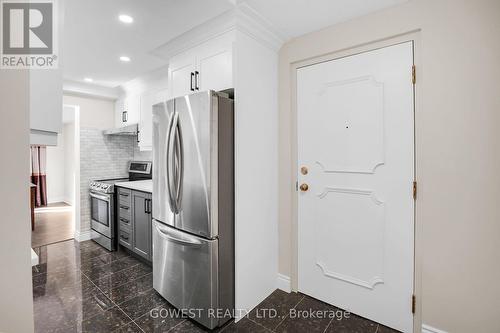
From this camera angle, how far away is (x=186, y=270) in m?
1.90

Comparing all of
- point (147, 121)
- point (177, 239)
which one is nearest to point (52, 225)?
point (147, 121)

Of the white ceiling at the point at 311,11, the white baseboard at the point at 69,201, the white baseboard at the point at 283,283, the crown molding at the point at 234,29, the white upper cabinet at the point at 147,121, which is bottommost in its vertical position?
the white baseboard at the point at 283,283

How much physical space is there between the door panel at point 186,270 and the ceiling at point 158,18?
175 centimetres

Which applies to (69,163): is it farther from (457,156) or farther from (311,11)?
(457,156)

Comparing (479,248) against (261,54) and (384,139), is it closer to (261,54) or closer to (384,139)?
(384,139)

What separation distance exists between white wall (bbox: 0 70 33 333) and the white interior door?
1945 mm

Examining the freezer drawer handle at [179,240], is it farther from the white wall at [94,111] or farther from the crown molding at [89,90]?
the crown molding at [89,90]

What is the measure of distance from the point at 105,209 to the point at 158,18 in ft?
8.91

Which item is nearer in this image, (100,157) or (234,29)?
(234,29)

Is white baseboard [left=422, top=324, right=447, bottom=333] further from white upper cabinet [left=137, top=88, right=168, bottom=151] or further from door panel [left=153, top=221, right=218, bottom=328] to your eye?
white upper cabinet [left=137, top=88, right=168, bottom=151]

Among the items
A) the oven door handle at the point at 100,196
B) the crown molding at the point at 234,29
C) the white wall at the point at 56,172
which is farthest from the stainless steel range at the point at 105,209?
the white wall at the point at 56,172

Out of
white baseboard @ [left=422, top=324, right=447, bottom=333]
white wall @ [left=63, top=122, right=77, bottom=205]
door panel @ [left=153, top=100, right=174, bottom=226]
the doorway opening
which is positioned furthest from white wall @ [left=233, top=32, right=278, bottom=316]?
white wall @ [left=63, top=122, right=77, bottom=205]

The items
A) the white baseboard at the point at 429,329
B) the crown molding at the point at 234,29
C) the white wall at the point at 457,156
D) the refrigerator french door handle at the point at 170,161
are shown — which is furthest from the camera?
the refrigerator french door handle at the point at 170,161

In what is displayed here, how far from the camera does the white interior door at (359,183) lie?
69.6 inches
